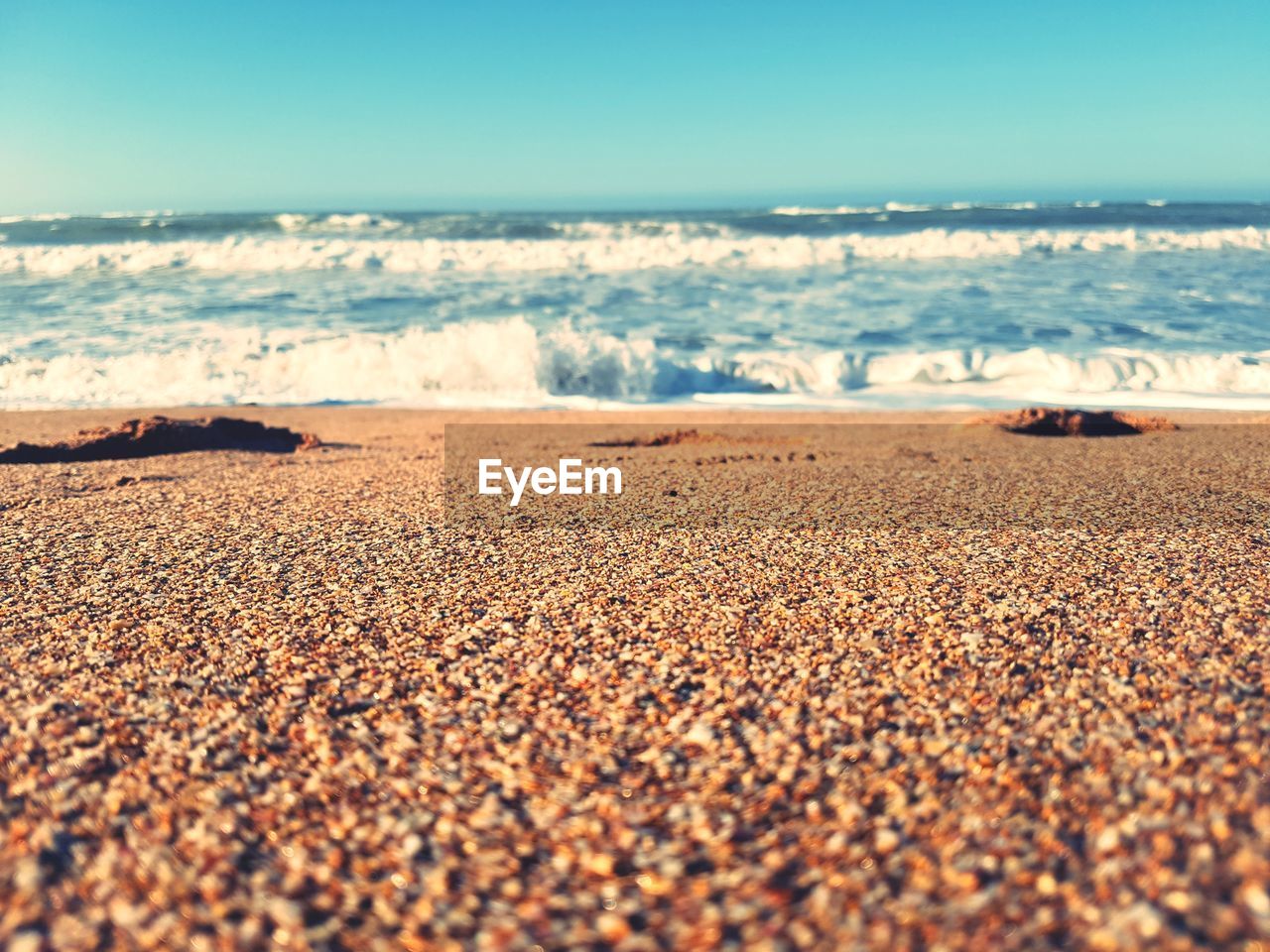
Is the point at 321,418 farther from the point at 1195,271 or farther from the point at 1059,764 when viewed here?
the point at 1195,271

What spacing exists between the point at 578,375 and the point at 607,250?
12.9 metres

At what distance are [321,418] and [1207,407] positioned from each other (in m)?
8.54

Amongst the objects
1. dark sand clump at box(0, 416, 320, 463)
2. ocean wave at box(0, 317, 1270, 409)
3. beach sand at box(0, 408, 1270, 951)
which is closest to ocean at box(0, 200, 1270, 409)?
ocean wave at box(0, 317, 1270, 409)

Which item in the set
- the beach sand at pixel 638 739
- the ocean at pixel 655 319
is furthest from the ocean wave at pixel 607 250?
the beach sand at pixel 638 739

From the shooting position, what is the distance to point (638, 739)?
2086 millimetres

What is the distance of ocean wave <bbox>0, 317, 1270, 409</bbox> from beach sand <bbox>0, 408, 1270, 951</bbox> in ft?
20.5

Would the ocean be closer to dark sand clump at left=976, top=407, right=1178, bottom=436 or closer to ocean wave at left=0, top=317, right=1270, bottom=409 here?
ocean wave at left=0, top=317, right=1270, bottom=409

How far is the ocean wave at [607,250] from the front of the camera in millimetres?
20969

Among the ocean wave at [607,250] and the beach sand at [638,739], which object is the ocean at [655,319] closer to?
the ocean wave at [607,250]

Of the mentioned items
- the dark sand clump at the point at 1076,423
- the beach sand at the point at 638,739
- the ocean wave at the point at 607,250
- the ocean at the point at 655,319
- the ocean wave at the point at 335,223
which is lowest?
the beach sand at the point at 638,739

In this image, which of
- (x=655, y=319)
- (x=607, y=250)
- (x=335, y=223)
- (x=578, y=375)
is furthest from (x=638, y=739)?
(x=335, y=223)

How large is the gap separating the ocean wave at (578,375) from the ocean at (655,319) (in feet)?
0.12

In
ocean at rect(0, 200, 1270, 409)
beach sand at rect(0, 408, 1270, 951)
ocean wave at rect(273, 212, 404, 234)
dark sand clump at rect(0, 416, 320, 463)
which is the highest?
ocean wave at rect(273, 212, 404, 234)

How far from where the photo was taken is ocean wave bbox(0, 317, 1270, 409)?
9727 mm
